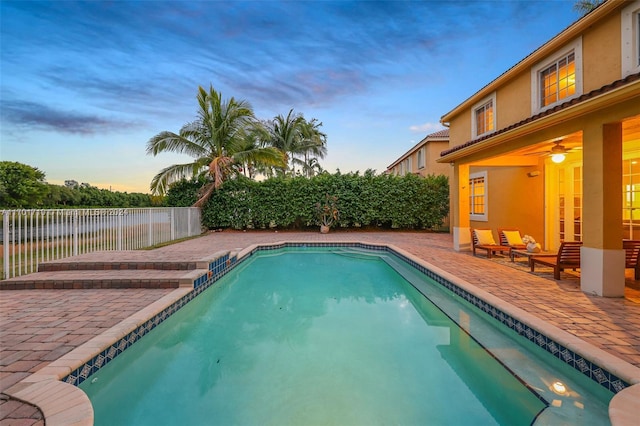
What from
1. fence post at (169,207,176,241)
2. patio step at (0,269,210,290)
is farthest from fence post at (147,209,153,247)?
patio step at (0,269,210,290)

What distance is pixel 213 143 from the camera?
58.9 feet

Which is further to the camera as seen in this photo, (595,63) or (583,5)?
(583,5)

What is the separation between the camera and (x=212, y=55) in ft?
48.4

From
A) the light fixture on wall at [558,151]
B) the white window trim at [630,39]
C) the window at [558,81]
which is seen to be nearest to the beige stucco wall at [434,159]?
the window at [558,81]

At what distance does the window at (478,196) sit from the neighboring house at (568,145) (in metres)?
0.05

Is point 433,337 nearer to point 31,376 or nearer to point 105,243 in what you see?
point 31,376

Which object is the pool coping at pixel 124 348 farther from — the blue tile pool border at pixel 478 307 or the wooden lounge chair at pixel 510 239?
the wooden lounge chair at pixel 510 239

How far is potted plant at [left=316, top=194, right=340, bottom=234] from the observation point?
18031mm

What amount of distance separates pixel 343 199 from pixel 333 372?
14531 mm

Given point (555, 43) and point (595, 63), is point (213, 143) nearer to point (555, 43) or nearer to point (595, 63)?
point (555, 43)

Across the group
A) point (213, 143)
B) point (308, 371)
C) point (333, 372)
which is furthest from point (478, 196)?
point (213, 143)

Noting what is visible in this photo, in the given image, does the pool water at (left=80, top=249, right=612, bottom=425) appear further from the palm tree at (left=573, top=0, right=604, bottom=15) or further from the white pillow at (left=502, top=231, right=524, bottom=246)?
the palm tree at (left=573, top=0, right=604, bottom=15)

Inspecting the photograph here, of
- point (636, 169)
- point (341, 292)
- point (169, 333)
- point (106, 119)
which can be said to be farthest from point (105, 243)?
point (636, 169)

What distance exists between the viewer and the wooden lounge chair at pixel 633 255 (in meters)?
6.54
